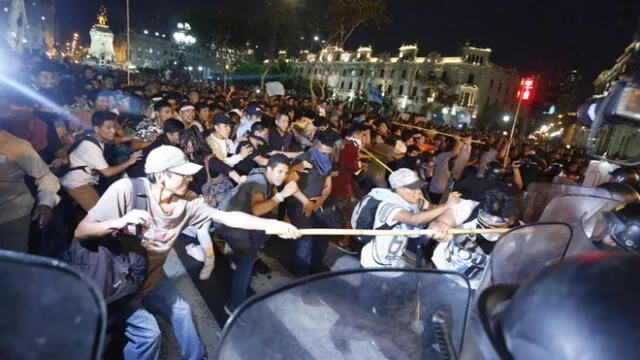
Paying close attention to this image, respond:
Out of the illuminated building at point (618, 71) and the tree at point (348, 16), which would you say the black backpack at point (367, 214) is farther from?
the tree at point (348, 16)

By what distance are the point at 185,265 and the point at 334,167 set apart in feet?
8.82

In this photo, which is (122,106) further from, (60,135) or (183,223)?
(183,223)

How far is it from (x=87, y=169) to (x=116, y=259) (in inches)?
77.7

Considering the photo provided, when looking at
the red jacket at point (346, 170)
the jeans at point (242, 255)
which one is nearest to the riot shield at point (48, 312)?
the jeans at point (242, 255)

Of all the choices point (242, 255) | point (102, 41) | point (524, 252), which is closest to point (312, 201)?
point (242, 255)

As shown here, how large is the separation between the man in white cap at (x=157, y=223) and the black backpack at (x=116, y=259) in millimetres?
55

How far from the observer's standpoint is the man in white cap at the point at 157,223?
231 centimetres

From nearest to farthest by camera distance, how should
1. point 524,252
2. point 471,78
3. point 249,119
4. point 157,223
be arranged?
point 524,252 < point 157,223 < point 249,119 < point 471,78

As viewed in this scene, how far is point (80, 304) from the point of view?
1.10 metres

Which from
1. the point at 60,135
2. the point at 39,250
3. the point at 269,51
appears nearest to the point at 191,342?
the point at 39,250

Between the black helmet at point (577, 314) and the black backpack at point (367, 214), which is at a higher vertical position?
the black helmet at point (577, 314)

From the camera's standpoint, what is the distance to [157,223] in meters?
2.56

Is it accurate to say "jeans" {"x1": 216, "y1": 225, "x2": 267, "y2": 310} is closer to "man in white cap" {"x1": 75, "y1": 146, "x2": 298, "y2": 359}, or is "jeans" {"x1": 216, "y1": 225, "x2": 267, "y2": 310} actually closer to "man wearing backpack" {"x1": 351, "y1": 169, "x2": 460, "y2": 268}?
"man in white cap" {"x1": 75, "y1": 146, "x2": 298, "y2": 359}

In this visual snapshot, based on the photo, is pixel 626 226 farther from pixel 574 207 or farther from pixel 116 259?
pixel 116 259
